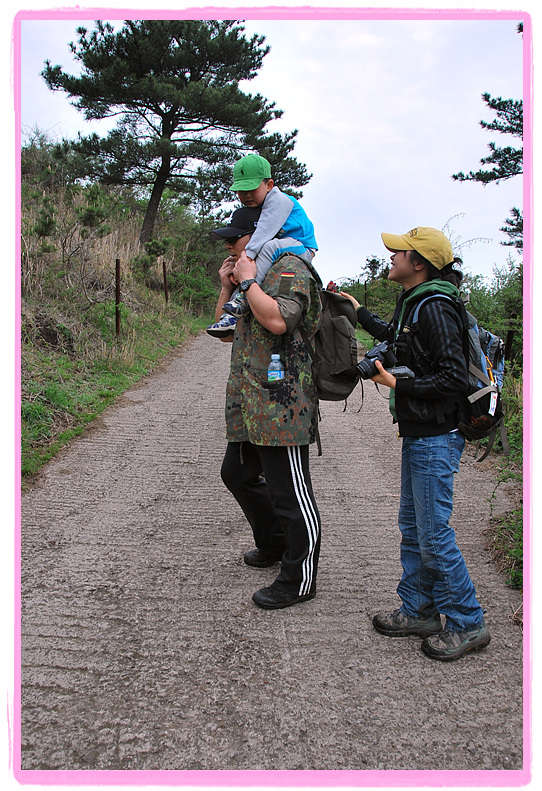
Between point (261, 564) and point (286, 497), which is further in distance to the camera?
point (261, 564)

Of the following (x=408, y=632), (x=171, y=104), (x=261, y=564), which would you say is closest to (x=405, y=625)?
(x=408, y=632)

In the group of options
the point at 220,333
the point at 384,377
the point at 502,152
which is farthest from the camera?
the point at 502,152

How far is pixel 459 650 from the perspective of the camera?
266 cm

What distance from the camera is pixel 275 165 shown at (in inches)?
729

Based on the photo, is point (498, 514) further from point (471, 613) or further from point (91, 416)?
point (91, 416)

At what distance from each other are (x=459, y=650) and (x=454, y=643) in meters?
0.03

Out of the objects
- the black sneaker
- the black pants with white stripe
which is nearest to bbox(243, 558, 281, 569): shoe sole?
the black pants with white stripe

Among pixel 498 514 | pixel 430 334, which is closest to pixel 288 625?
pixel 430 334

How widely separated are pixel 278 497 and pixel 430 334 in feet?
3.59

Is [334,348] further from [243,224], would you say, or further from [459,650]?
[459,650]

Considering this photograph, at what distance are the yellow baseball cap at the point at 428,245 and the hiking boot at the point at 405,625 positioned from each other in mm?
1676

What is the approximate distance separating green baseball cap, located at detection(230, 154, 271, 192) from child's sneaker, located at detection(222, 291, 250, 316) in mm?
520

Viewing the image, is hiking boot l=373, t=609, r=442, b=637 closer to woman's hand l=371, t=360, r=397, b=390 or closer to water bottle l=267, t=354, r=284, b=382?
woman's hand l=371, t=360, r=397, b=390

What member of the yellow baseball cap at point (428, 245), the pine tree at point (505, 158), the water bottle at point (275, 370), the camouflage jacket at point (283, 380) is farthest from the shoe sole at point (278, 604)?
the pine tree at point (505, 158)
